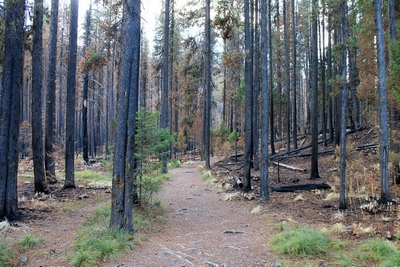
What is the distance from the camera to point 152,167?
7883mm

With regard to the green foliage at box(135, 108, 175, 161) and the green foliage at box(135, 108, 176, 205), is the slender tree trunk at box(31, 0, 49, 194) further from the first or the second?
the green foliage at box(135, 108, 175, 161)

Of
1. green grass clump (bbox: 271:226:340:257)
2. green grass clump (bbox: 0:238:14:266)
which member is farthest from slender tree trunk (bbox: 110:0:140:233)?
green grass clump (bbox: 271:226:340:257)

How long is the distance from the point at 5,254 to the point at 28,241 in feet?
2.57

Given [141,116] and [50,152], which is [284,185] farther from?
[50,152]

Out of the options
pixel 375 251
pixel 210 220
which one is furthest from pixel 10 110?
pixel 375 251

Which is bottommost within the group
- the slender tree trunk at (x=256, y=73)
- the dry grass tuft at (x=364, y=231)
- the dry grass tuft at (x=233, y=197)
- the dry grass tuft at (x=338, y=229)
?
the dry grass tuft at (x=233, y=197)

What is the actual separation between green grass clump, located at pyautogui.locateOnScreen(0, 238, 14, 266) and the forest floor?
157 mm

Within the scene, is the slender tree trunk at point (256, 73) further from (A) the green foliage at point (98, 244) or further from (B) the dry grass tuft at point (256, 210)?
(A) the green foliage at point (98, 244)

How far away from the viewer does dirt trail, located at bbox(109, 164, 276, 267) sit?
4880 millimetres

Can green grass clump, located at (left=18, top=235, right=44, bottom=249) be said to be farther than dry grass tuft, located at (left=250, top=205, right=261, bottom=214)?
No

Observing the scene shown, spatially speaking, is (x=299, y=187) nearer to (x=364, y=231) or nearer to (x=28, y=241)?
(x=364, y=231)

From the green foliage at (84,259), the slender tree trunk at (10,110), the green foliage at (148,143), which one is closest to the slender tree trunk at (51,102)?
the slender tree trunk at (10,110)

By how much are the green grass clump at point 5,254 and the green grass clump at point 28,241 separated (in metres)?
0.33

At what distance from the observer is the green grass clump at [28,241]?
5.19 meters
